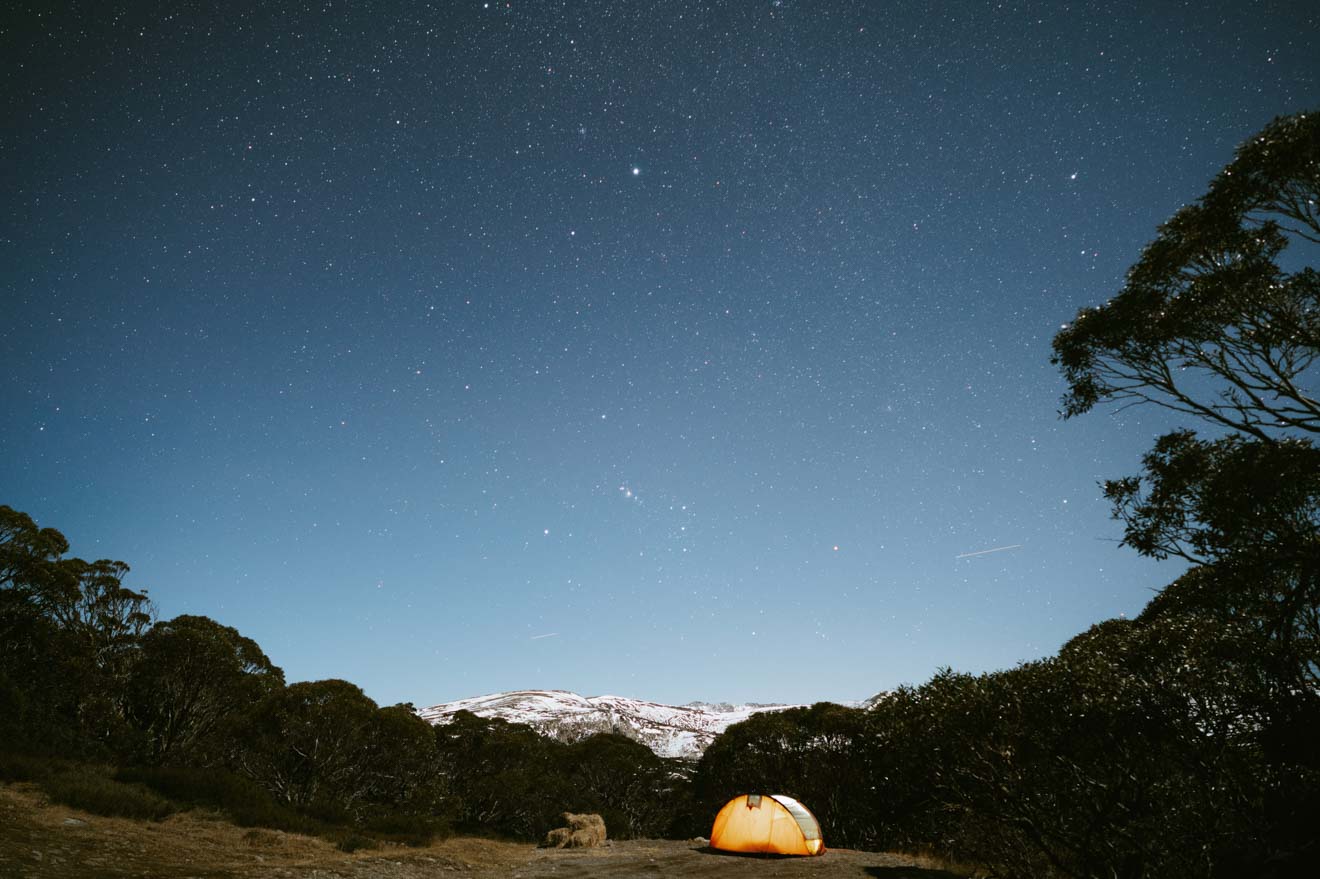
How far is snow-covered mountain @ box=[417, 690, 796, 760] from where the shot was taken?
138m

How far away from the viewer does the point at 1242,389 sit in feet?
36.1

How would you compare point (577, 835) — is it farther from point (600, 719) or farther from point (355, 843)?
point (600, 719)

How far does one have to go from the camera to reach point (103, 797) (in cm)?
1427

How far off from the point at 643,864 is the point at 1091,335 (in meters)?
17.6

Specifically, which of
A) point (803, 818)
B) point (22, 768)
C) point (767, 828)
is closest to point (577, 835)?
point (767, 828)

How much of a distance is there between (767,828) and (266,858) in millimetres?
14742

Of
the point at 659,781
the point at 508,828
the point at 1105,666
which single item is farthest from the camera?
the point at 659,781

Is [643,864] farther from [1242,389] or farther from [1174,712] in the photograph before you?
[1242,389]

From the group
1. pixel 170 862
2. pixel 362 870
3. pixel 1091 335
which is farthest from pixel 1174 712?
pixel 170 862

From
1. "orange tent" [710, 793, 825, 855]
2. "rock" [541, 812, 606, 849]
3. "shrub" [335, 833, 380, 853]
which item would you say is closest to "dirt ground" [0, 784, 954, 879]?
"shrub" [335, 833, 380, 853]

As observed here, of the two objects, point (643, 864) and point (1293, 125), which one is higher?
point (1293, 125)

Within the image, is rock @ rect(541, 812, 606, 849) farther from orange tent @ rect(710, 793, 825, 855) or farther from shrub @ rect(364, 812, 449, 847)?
orange tent @ rect(710, 793, 825, 855)

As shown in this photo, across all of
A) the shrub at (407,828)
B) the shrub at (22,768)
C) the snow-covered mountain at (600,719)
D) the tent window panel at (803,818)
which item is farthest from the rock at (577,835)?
the snow-covered mountain at (600,719)

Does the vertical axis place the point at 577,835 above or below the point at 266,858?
below
